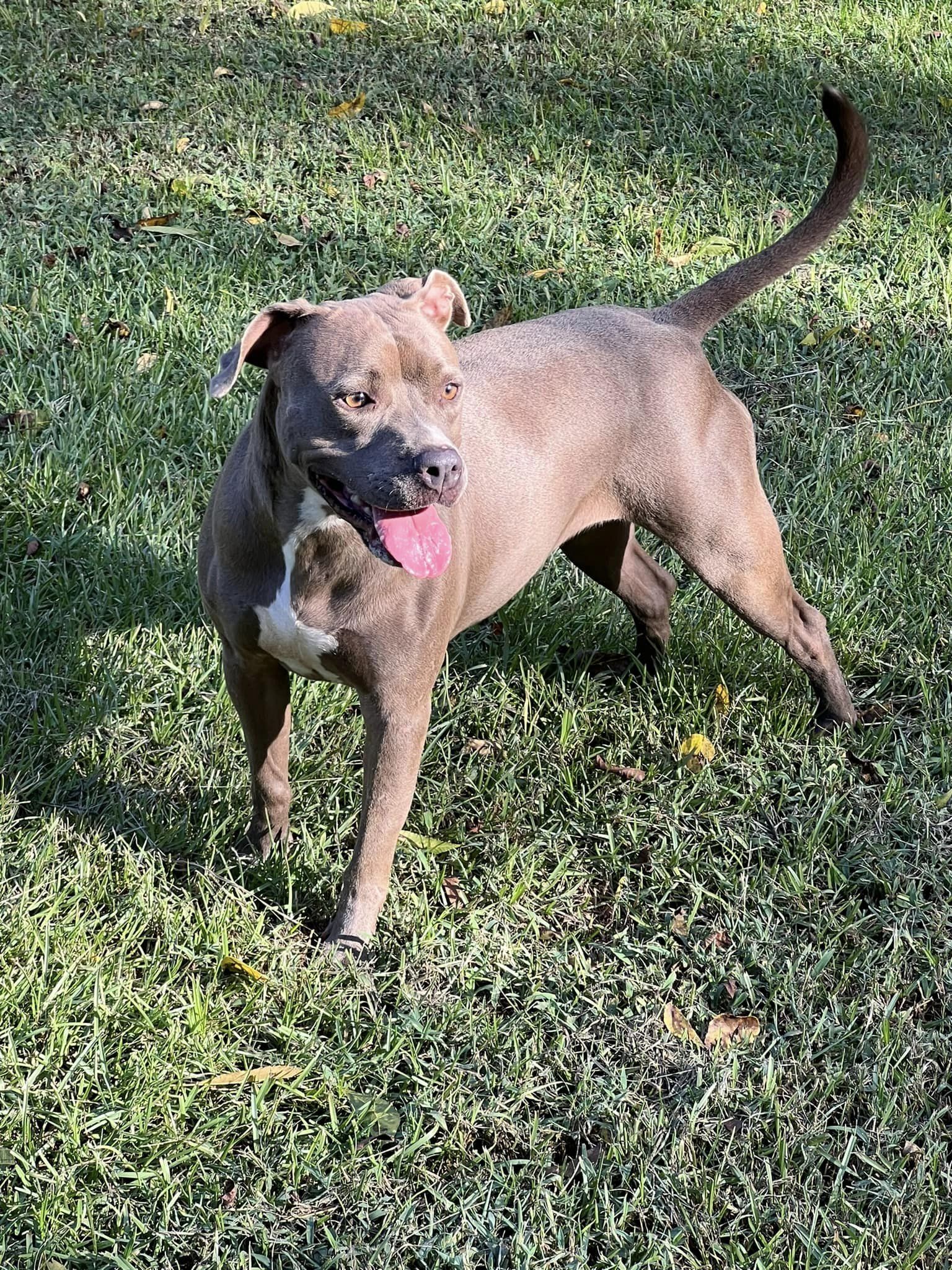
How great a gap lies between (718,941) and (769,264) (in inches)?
75.2

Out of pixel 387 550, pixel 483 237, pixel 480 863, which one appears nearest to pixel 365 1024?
pixel 480 863

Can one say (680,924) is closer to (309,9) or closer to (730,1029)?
(730,1029)

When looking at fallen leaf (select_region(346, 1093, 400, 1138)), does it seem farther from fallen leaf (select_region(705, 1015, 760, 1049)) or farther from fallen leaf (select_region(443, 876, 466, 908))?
fallen leaf (select_region(705, 1015, 760, 1049))

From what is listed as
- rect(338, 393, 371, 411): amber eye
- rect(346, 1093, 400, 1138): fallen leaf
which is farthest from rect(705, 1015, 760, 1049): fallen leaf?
rect(338, 393, 371, 411): amber eye

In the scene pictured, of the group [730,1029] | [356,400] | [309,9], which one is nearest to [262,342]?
[356,400]

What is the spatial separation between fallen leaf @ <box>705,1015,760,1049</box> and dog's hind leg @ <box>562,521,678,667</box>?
1.34 meters

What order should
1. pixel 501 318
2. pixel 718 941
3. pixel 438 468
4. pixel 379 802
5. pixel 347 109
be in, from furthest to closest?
1. pixel 347 109
2. pixel 501 318
3. pixel 718 941
4. pixel 379 802
5. pixel 438 468

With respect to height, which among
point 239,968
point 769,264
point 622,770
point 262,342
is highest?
point 769,264

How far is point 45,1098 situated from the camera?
2816 millimetres

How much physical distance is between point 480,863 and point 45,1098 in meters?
1.28

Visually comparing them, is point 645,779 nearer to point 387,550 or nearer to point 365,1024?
point 365,1024

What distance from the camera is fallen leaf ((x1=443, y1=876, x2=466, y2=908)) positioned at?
137 inches

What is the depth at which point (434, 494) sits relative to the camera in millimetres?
2635

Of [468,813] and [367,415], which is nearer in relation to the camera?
[367,415]
